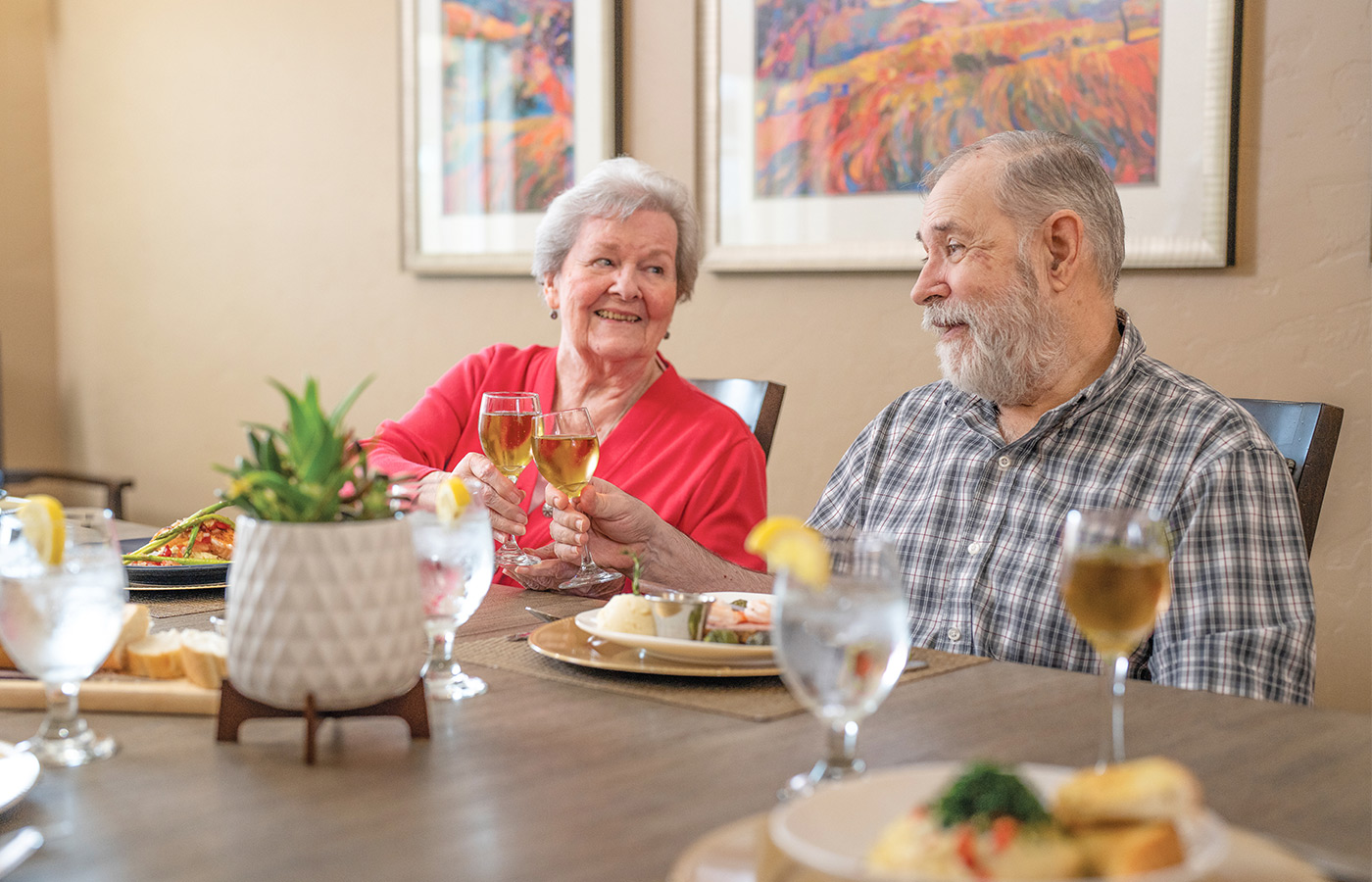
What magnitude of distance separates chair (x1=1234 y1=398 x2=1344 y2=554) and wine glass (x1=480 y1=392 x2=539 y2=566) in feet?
3.33

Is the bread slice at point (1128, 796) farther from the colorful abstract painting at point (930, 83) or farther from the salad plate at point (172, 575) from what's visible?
the colorful abstract painting at point (930, 83)

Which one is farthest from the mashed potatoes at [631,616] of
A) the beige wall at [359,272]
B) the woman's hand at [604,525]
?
the beige wall at [359,272]

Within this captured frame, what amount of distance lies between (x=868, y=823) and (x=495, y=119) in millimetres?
3195

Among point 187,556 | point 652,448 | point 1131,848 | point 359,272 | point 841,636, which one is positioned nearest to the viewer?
point 1131,848

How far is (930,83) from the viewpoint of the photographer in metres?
2.79

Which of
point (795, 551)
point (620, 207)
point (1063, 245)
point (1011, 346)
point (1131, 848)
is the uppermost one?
point (620, 207)

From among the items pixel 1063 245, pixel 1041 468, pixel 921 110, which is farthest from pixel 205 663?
pixel 921 110

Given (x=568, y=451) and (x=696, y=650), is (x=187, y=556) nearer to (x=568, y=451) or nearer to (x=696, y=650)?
(x=568, y=451)

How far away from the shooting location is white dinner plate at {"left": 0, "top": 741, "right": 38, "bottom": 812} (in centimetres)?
87

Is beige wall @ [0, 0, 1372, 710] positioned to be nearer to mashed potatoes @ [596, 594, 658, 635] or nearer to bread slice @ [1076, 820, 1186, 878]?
mashed potatoes @ [596, 594, 658, 635]

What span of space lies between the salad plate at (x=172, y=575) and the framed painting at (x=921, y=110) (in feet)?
5.45

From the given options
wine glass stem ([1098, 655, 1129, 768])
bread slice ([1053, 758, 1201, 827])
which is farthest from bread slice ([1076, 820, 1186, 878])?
wine glass stem ([1098, 655, 1129, 768])

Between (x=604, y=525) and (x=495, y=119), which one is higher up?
(x=495, y=119)

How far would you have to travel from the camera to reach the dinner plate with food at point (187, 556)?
170 cm
